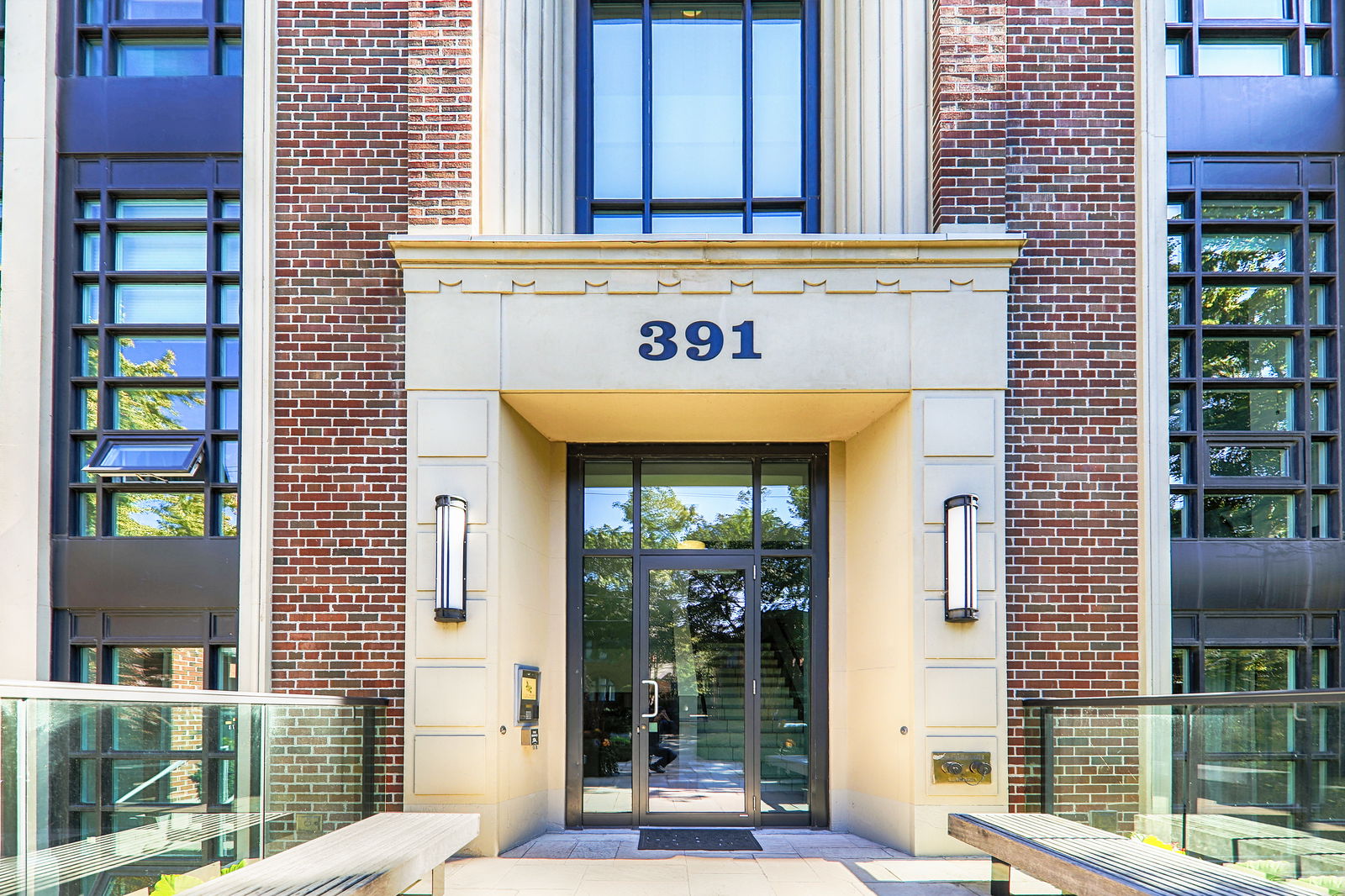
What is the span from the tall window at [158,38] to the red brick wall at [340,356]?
55cm

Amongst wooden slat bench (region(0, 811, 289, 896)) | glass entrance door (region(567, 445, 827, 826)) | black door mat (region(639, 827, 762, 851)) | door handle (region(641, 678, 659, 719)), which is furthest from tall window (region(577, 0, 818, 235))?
wooden slat bench (region(0, 811, 289, 896))

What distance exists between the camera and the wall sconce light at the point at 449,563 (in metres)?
7.12

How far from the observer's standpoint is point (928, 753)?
23.4 feet

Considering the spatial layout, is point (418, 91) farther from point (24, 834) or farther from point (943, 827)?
point (943, 827)

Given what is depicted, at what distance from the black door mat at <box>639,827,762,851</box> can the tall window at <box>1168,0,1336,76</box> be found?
6.82 m

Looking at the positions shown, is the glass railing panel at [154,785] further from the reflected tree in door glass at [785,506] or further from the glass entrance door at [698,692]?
the reflected tree in door glass at [785,506]

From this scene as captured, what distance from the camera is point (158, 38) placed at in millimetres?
8133

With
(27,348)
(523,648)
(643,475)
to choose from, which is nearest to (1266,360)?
(643,475)

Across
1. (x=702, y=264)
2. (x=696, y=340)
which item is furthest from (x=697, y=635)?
(x=702, y=264)

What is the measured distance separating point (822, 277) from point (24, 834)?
572 cm

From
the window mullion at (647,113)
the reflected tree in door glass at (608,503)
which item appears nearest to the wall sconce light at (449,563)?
the reflected tree in door glass at (608,503)

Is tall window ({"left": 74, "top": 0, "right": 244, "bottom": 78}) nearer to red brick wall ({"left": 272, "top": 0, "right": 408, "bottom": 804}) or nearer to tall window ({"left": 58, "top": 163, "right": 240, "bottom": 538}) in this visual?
red brick wall ({"left": 272, "top": 0, "right": 408, "bottom": 804})

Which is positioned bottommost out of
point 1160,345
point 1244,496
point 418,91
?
point 1244,496

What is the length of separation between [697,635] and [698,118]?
4.41m
